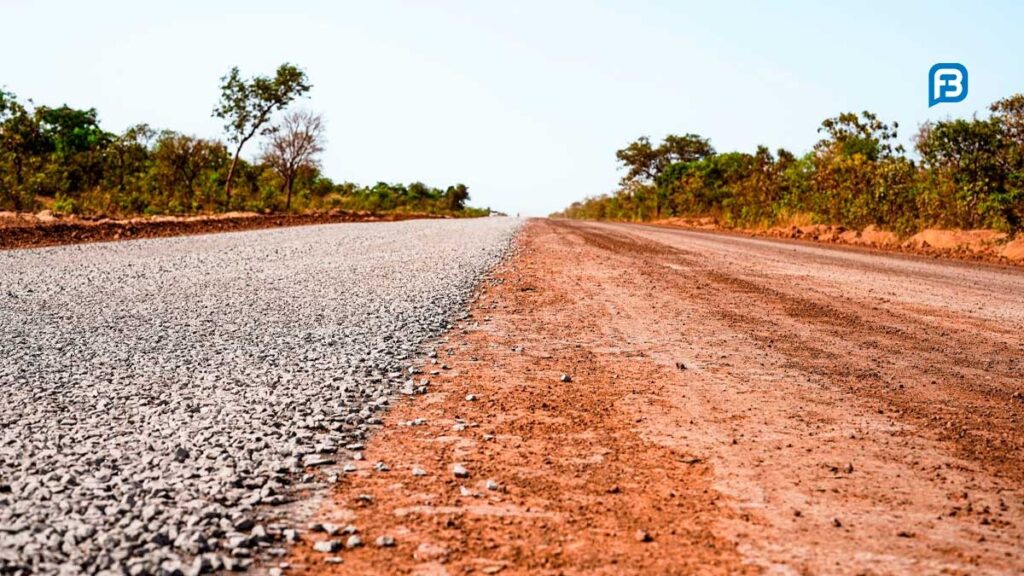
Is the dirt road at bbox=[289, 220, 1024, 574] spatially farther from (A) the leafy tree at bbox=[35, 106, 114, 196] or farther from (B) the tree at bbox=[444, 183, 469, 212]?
(B) the tree at bbox=[444, 183, 469, 212]

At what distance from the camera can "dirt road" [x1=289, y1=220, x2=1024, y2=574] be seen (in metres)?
2.64

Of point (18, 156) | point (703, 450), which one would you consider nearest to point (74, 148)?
point (18, 156)

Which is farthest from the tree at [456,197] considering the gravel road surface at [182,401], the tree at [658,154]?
the gravel road surface at [182,401]

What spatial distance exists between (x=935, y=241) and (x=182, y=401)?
1802 cm

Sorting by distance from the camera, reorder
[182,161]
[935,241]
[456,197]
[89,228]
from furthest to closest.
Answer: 1. [456,197]
2. [182,161]
3. [935,241]
4. [89,228]

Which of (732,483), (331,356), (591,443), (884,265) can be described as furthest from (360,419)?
(884,265)

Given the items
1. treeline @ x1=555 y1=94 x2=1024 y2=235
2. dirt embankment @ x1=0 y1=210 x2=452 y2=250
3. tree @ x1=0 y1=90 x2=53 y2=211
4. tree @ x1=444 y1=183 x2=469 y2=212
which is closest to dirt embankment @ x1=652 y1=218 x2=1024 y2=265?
treeline @ x1=555 y1=94 x2=1024 y2=235

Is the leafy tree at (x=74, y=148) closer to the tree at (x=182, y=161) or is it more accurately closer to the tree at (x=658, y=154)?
the tree at (x=182, y=161)

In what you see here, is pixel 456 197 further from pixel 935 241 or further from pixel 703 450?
pixel 703 450

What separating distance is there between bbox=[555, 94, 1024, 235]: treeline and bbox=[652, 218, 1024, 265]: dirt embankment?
44 centimetres

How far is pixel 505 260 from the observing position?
13.5 m

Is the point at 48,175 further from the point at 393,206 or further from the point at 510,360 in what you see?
the point at 393,206

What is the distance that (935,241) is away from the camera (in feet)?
58.7

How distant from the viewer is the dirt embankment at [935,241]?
51.1 feet
